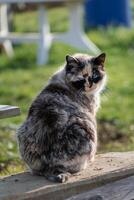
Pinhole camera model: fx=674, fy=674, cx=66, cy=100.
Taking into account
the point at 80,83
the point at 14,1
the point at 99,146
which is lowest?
the point at 99,146

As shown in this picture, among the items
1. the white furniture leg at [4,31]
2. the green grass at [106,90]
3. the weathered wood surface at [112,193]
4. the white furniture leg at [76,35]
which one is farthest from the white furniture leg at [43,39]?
the weathered wood surface at [112,193]

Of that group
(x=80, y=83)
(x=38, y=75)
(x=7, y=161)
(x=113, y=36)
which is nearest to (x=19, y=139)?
(x=80, y=83)

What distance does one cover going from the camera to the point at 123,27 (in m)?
14.5

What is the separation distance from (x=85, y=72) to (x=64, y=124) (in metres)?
0.38

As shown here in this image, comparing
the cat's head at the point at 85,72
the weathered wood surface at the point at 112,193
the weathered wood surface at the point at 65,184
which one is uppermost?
the cat's head at the point at 85,72

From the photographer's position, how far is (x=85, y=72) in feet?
14.6

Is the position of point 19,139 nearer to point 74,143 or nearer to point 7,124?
point 74,143

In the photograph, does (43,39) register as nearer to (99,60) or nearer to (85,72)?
(99,60)

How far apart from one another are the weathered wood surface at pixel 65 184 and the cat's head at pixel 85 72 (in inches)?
21.6

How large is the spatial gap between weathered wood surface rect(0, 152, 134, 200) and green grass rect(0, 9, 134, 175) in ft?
3.36

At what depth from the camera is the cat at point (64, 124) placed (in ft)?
14.3

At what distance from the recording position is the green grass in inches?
285

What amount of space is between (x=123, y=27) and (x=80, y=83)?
10.2 meters

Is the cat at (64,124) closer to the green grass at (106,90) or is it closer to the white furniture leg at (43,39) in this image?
the green grass at (106,90)
